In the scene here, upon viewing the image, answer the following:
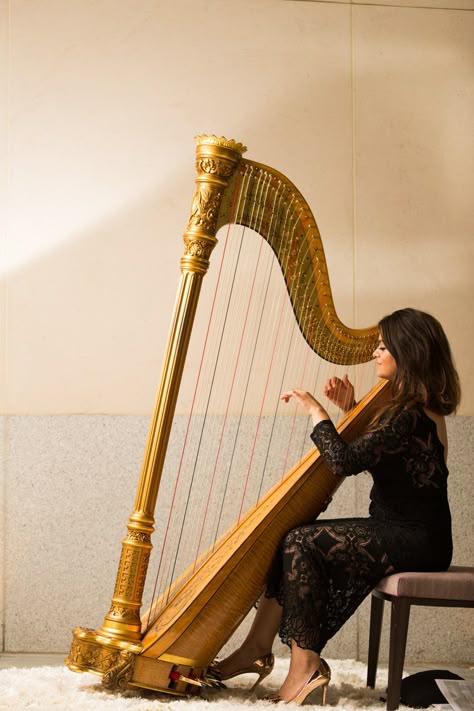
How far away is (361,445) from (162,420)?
0.58 metres

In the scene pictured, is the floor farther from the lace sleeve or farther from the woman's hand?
the woman's hand

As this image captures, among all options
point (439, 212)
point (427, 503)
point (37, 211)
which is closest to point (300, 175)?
point (439, 212)

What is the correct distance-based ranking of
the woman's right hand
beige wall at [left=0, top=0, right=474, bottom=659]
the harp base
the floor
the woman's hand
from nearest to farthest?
the harp base → the woman's hand → the woman's right hand → the floor → beige wall at [left=0, top=0, right=474, bottom=659]

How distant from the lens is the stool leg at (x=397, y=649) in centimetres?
247

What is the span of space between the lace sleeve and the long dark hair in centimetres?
8

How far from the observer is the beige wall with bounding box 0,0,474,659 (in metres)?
3.69

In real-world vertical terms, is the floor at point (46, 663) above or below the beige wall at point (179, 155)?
below

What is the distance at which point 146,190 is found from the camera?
378 cm

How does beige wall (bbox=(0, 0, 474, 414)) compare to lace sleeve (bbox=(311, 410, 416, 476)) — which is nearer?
lace sleeve (bbox=(311, 410, 416, 476))

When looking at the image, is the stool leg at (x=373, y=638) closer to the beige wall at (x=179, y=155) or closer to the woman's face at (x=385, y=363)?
the woman's face at (x=385, y=363)

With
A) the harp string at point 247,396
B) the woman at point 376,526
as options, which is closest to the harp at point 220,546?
the woman at point 376,526

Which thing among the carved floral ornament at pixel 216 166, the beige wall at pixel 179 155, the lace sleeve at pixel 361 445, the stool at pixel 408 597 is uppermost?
the beige wall at pixel 179 155

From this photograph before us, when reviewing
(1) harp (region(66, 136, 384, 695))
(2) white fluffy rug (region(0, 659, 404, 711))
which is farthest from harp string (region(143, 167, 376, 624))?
(1) harp (region(66, 136, 384, 695))

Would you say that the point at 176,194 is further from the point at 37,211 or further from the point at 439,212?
the point at 439,212
